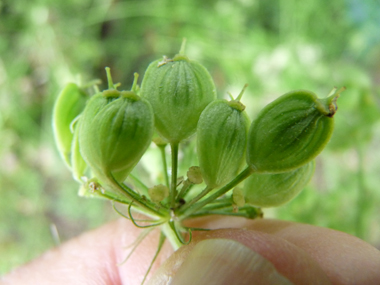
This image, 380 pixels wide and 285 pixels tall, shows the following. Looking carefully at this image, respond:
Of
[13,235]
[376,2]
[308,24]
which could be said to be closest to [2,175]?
[13,235]

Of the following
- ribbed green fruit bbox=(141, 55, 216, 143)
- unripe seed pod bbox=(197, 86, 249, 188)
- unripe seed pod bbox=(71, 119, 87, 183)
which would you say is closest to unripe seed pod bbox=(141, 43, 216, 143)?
ribbed green fruit bbox=(141, 55, 216, 143)

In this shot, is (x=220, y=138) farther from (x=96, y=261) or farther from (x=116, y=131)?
(x=96, y=261)

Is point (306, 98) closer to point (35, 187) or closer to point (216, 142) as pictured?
point (216, 142)

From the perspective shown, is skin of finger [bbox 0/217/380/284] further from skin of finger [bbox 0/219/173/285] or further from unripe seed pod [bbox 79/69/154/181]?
unripe seed pod [bbox 79/69/154/181]

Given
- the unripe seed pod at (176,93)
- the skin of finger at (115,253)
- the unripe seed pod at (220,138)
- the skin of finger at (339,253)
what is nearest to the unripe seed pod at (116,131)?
the unripe seed pod at (176,93)

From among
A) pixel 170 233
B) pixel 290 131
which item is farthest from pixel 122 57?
pixel 290 131

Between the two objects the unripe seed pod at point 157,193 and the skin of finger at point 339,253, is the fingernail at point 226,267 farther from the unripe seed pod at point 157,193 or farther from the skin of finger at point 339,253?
the skin of finger at point 339,253
